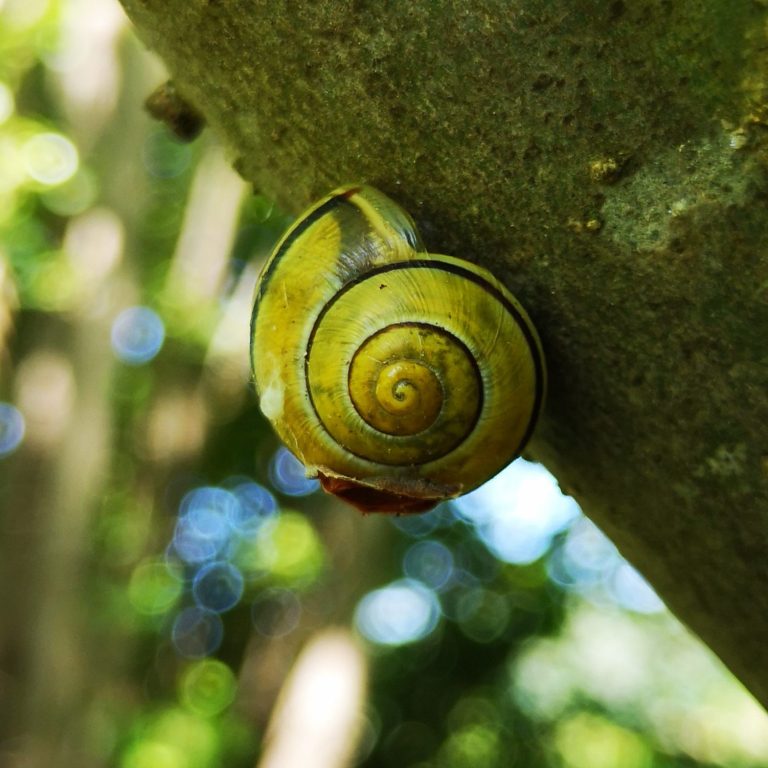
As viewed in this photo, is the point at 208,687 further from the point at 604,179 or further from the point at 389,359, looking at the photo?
the point at 604,179

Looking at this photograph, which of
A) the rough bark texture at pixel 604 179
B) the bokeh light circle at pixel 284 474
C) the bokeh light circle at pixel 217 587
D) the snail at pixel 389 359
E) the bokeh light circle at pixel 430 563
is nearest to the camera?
the rough bark texture at pixel 604 179

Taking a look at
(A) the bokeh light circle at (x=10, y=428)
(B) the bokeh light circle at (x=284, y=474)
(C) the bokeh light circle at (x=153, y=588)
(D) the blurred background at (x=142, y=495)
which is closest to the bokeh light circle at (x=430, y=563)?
(D) the blurred background at (x=142, y=495)

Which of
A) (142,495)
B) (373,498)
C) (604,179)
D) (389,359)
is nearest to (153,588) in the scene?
(142,495)

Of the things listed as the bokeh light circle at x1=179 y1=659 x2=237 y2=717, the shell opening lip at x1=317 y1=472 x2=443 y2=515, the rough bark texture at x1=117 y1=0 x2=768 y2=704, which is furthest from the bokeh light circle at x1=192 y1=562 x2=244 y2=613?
the rough bark texture at x1=117 y1=0 x2=768 y2=704

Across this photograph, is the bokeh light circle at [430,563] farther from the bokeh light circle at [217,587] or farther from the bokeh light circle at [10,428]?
the bokeh light circle at [10,428]

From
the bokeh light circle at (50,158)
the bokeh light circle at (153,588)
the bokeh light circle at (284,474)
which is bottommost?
the bokeh light circle at (284,474)

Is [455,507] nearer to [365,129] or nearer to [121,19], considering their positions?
[121,19]

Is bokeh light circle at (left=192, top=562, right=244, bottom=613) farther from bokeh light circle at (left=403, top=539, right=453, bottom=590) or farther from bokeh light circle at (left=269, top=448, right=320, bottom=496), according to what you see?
bokeh light circle at (left=403, top=539, right=453, bottom=590)
